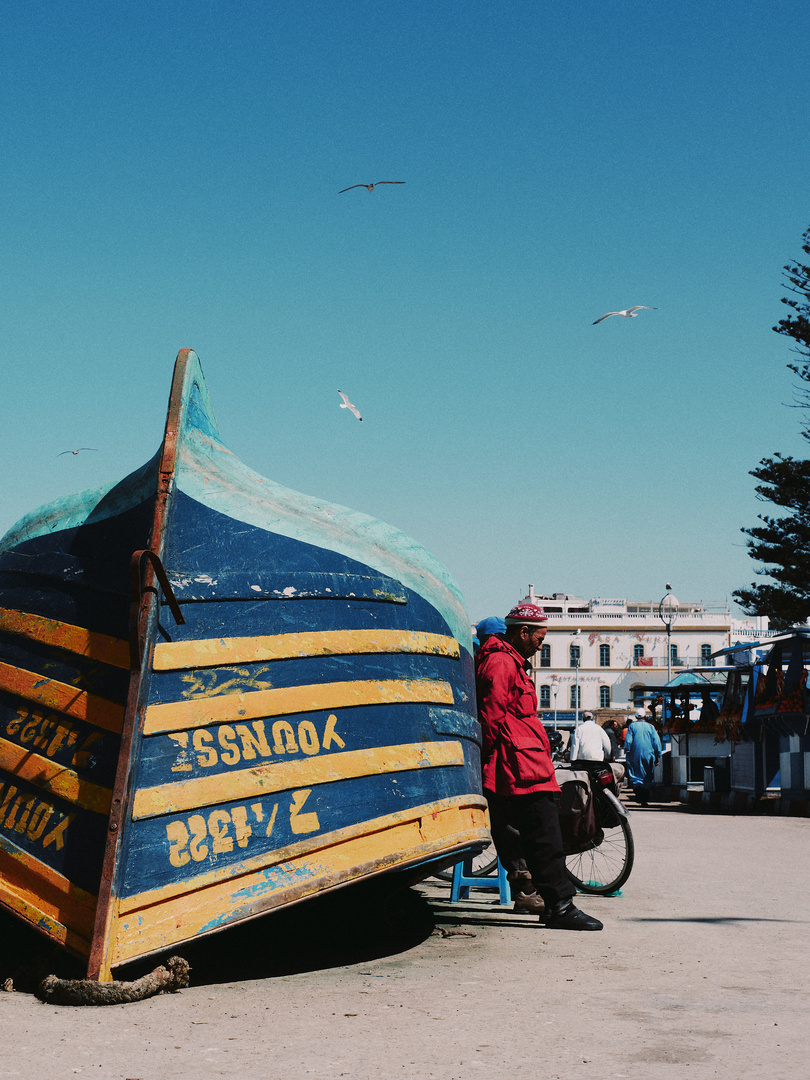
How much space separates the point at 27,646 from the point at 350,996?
2.10m

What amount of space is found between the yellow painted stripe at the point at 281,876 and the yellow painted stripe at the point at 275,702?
50cm

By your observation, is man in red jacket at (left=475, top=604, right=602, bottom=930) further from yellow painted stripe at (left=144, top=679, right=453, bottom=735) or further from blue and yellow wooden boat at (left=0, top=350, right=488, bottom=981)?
yellow painted stripe at (left=144, top=679, right=453, bottom=735)

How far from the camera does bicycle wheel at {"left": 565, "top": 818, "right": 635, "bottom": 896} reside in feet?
24.1

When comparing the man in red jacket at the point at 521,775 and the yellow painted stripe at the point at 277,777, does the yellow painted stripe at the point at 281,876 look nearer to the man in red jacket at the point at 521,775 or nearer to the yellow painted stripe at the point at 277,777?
the yellow painted stripe at the point at 277,777

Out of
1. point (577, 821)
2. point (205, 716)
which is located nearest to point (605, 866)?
point (577, 821)

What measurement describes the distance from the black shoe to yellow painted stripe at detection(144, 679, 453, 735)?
5.13ft

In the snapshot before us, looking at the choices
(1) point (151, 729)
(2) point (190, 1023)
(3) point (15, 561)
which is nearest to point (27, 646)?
(3) point (15, 561)

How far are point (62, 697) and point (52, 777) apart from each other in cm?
35

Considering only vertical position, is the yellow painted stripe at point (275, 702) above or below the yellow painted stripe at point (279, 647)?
below

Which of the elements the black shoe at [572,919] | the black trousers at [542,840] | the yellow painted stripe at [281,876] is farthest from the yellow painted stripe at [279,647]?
the black shoe at [572,919]

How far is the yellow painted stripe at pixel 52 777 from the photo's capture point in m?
4.46

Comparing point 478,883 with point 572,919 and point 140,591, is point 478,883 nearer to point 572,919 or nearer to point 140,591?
point 572,919

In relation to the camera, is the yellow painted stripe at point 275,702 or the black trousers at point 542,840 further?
the black trousers at point 542,840

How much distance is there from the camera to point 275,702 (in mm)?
4742
